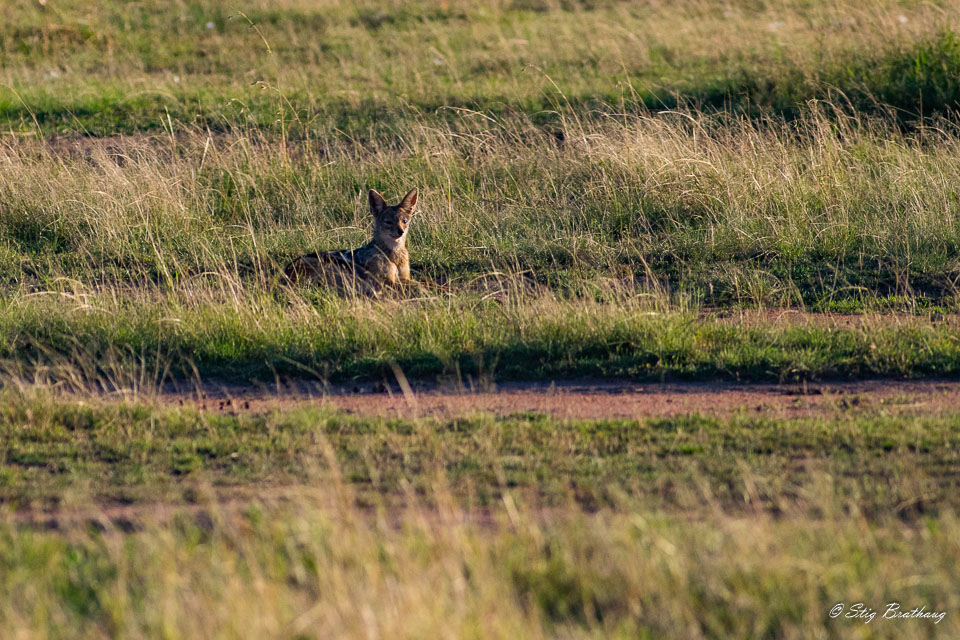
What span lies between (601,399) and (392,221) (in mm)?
3362

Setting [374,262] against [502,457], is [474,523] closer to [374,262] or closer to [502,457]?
[502,457]

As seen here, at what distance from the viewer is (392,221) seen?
8.90m

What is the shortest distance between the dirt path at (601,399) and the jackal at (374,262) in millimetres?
1969

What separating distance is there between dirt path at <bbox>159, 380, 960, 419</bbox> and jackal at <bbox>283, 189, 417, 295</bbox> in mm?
1969

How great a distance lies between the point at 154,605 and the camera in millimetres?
3629

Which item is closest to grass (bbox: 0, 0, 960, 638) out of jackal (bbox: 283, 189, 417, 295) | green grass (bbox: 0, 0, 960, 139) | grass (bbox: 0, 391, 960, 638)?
grass (bbox: 0, 391, 960, 638)

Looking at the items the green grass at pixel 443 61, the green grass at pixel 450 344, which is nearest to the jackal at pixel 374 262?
the green grass at pixel 450 344

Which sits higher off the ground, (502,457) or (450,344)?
(502,457)

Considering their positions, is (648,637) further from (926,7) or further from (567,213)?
(926,7)

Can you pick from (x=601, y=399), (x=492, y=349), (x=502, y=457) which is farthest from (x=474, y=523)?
(x=492, y=349)

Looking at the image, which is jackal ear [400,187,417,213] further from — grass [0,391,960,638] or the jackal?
grass [0,391,960,638]

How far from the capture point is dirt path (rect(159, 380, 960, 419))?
5922 mm

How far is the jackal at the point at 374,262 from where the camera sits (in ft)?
27.9

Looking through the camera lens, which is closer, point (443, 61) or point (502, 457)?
point (502, 457)
